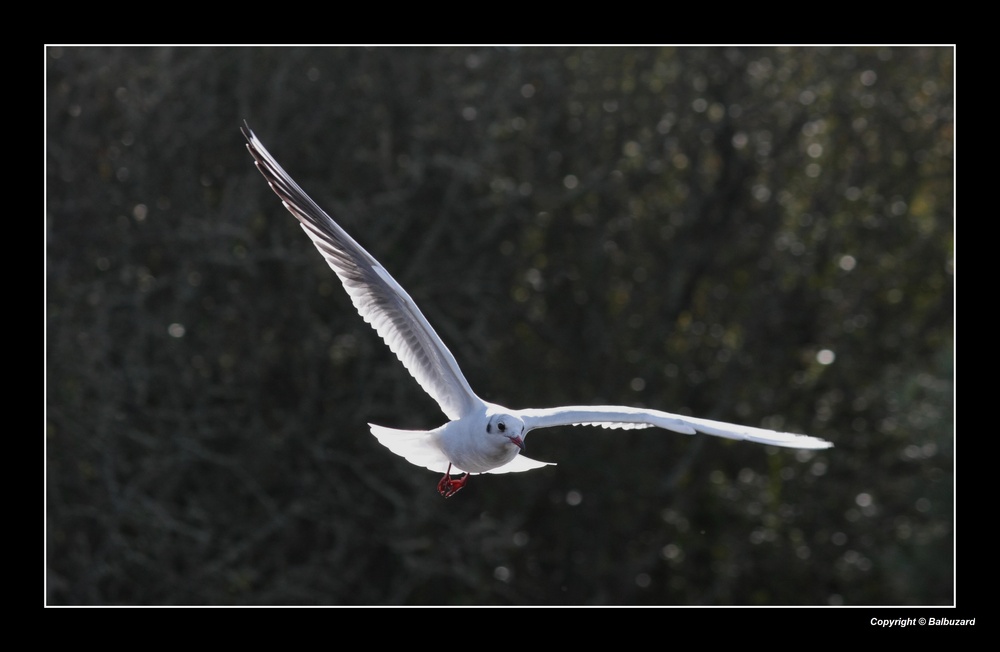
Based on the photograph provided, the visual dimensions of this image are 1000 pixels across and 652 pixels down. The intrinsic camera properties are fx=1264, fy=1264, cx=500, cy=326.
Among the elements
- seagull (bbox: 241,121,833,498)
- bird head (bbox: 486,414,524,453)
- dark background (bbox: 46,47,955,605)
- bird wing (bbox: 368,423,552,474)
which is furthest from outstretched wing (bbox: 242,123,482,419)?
dark background (bbox: 46,47,955,605)

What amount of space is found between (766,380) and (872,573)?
1.15 m

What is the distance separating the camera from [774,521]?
6645 mm

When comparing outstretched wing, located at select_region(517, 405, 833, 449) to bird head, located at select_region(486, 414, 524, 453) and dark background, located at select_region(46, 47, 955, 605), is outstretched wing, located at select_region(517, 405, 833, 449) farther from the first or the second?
dark background, located at select_region(46, 47, 955, 605)

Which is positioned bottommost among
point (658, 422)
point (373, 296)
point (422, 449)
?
point (422, 449)

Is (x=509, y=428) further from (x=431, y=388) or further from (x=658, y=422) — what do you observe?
(x=431, y=388)

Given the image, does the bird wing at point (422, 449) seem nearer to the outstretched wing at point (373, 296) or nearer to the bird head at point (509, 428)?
the outstretched wing at point (373, 296)

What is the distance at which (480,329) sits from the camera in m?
6.37

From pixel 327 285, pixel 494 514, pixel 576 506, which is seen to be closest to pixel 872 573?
pixel 576 506

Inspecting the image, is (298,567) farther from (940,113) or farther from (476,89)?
(940,113)

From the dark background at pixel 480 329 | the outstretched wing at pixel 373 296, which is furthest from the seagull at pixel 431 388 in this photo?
the dark background at pixel 480 329

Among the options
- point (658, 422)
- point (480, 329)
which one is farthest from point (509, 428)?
point (480, 329)

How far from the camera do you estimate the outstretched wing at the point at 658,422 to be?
10.3 ft

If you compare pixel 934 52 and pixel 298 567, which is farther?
pixel 934 52

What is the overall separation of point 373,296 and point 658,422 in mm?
955
